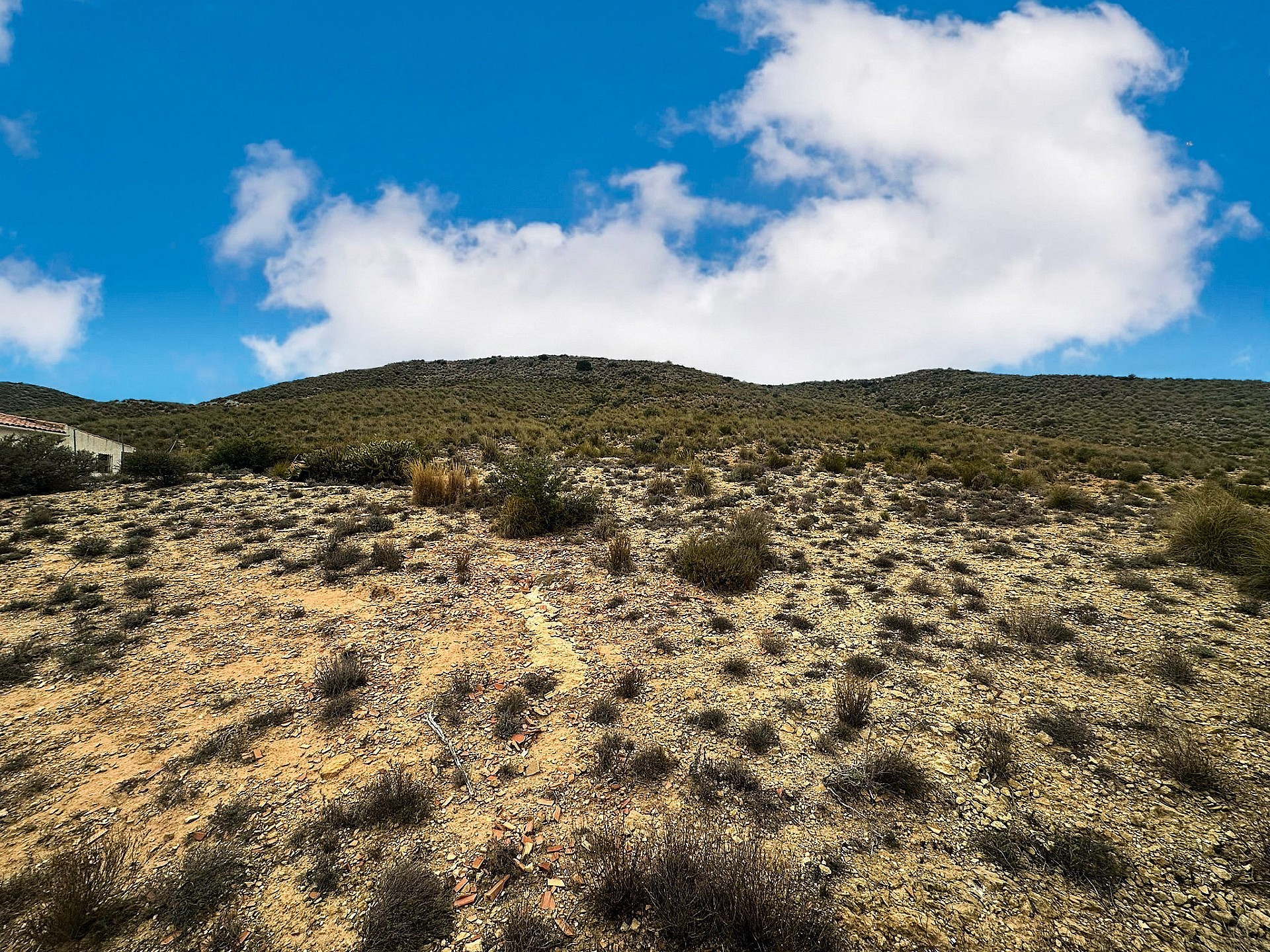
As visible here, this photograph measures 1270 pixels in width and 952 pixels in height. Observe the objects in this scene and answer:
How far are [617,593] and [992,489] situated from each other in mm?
12831

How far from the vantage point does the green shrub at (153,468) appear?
1330cm

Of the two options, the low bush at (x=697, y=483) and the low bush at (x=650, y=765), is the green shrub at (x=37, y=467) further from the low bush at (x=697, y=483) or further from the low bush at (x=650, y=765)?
the low bush at (x=650, y=765)

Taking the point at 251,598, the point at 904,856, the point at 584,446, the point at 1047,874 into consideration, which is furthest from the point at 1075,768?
the point at 584,446

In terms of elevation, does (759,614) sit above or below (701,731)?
above

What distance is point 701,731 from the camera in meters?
4.91

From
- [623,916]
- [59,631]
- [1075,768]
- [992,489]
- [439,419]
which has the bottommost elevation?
[623,916]

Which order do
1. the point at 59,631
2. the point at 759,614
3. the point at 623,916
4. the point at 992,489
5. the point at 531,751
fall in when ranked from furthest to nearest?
the point at 992,489 < the point at 759,614 < the point at 59,631 < the point at 531,751 < the point at 623,916

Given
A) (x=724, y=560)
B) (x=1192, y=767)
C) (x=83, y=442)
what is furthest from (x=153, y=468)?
(x=1192, y=767)

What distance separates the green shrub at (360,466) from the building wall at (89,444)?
5.46 meters

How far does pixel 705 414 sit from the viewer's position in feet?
103

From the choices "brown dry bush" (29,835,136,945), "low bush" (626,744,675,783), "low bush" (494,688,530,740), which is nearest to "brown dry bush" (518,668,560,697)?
"low bush" (494,688,530,740)

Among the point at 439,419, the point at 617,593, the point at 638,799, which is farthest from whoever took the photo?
the point at 439,419

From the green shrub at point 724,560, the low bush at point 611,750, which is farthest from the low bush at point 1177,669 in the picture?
the low bush at point 611,750

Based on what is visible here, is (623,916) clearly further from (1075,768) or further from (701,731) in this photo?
(1075,768)
